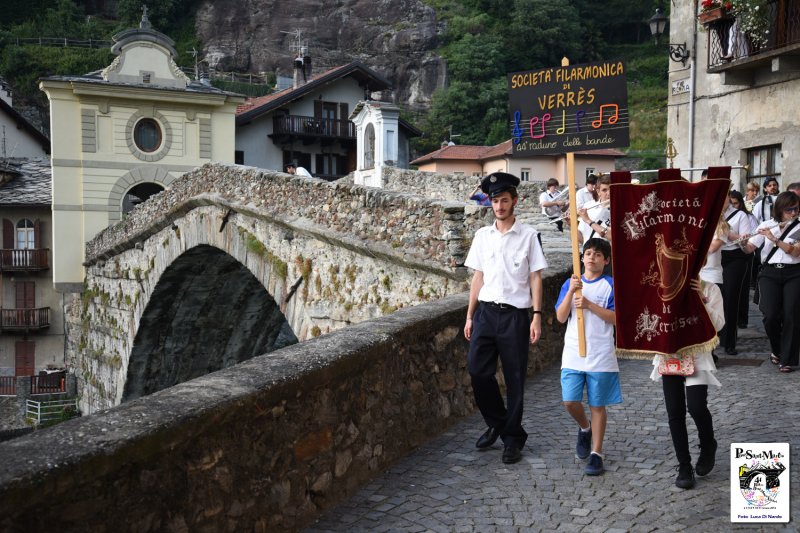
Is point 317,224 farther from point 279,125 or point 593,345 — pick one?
point 279,125

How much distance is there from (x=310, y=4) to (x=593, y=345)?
64030 millimetres

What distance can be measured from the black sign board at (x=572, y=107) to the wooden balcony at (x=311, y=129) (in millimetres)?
28835

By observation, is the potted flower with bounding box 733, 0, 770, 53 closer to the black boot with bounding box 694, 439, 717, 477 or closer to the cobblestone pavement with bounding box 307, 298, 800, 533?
the cobblestone pavement with bounding box 307, 298, 800, 533

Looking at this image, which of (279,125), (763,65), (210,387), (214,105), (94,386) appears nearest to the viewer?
(210,387)

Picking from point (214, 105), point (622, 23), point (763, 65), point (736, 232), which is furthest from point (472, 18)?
point (736, 232)

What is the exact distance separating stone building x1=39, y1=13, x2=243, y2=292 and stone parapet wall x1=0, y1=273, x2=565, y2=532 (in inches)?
843

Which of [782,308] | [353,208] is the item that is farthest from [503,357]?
[353,208]

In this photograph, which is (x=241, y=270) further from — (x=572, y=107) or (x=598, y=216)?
(x=572, y=107)

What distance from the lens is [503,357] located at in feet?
15.1

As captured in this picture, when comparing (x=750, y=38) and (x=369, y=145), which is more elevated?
(x=750, y=38)

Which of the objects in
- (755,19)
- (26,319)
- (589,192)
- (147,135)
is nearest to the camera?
(589,192)

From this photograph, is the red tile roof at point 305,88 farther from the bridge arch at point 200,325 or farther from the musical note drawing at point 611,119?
the musical note drawing at point 611,119

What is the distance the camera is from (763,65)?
42.2 feet

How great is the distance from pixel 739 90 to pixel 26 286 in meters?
23.9
